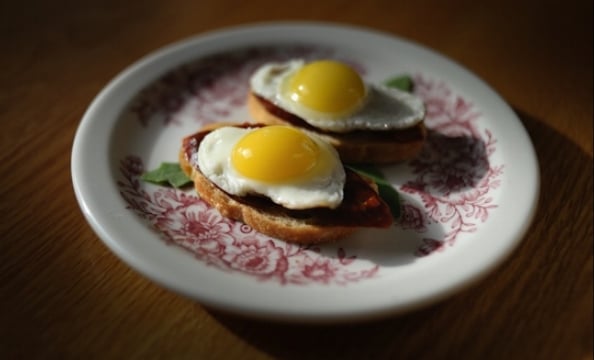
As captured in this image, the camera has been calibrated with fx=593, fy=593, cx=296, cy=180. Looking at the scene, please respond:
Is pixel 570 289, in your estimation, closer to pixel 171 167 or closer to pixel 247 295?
pixel 247 295

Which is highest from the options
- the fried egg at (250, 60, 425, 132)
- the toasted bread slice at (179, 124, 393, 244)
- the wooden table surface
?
the fried egg at (250, 60, 425, 132)

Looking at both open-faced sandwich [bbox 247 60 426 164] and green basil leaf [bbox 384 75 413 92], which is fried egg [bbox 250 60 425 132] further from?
green basil leaf [bbox 384 75 413 92]

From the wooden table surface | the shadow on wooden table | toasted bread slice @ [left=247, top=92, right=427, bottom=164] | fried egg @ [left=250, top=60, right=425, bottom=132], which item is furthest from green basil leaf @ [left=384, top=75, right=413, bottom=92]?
the shadow on wooden table

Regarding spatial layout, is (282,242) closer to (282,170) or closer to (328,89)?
(282,170)

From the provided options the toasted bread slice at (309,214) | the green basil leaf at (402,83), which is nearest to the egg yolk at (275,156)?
the toasted bread slice at (309,214)

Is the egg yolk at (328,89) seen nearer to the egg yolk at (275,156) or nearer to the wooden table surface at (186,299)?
the egg yolk at (275,156)
